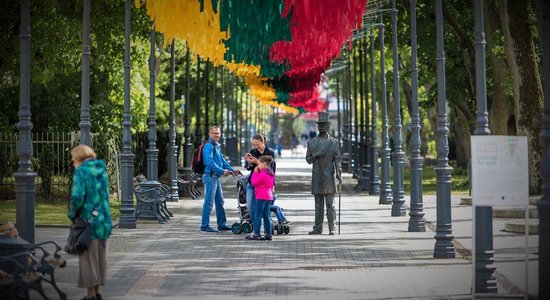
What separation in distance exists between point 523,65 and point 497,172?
54.0 feet

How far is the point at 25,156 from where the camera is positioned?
13867 mm

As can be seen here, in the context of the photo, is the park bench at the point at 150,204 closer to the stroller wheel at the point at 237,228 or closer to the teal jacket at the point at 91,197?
the stroller wheel at the point at 237,228

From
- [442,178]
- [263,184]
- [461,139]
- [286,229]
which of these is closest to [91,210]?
[442,178]

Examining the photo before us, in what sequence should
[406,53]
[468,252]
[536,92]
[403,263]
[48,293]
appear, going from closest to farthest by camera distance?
1. [48,293]
2. [403,263]
3. [468,252]
4. [536,92]
5. [406,53]

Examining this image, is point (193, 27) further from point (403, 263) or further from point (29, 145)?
point (403, 263)

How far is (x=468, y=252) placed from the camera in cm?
1870

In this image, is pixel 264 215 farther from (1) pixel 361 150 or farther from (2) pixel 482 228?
(1) pixel 361 150

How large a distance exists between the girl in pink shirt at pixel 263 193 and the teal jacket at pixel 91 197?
8280 mm

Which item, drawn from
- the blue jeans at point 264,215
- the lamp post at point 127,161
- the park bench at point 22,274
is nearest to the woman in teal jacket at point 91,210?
the park bench at point 22,274

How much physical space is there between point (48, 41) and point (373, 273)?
2173cm

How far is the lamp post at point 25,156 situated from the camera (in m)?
13.6

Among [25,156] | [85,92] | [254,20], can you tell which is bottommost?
[25,156]

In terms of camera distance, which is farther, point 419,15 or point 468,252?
point 419,15

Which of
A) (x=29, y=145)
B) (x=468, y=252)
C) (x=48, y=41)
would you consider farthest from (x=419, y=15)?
(x=29, y=145)
